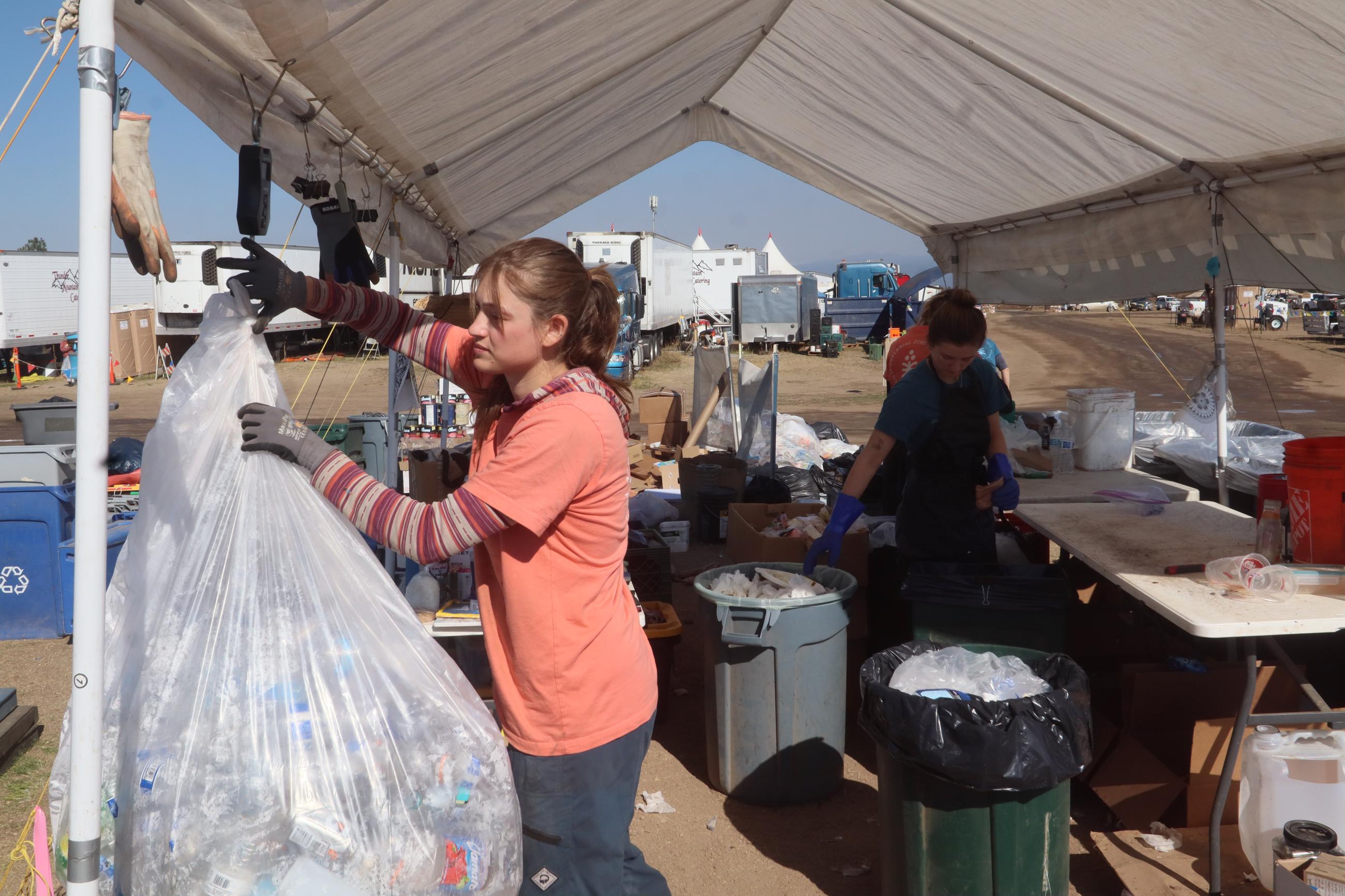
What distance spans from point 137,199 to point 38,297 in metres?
22.4

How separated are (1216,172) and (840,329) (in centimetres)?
2441

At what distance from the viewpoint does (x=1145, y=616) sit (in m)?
4.31

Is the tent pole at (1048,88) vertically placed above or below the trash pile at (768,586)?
above

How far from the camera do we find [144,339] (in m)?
21.4

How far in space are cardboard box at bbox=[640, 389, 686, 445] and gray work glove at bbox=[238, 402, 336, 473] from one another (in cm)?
916

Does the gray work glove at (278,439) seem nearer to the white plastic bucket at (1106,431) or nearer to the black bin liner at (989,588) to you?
the black bin liner at (989,588)

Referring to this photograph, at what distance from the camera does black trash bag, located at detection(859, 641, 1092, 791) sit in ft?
8.11

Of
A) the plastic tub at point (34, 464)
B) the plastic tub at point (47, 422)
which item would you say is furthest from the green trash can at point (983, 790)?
the plastic tub at point (47, 422)

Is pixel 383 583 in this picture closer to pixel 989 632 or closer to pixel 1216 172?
pixel 989 632

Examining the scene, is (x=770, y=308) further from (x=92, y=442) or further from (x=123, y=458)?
(x=92, y=442)

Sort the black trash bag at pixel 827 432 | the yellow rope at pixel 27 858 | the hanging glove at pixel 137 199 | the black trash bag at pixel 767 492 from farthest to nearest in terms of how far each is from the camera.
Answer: the black trash bag at pixel 827 432
the black trash bag at pixel 767 492
the yellow rope at pixel 27 858
the hanging glove at pixel 137 199

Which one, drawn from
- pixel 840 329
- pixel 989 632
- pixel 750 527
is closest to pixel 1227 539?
pixel 989 632

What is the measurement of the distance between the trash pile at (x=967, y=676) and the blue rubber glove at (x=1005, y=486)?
108cm

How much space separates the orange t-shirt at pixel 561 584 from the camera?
1.61 m
